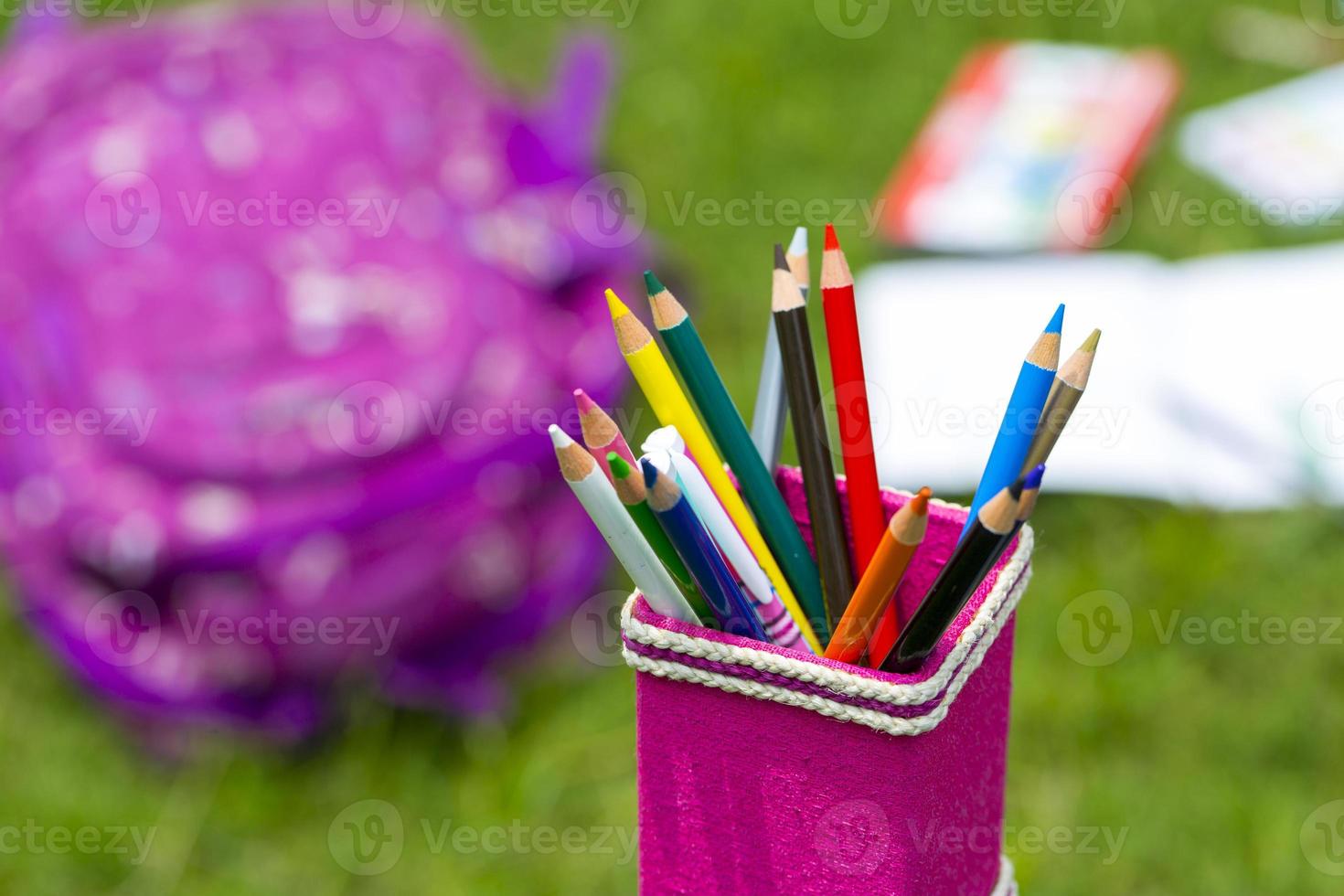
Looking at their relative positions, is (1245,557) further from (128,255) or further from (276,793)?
(128,255)

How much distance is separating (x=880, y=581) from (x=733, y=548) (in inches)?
1.9

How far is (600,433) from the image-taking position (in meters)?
0.41

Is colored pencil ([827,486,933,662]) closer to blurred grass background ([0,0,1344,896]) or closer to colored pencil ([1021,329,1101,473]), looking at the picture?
colored pencil ([1021,329,1101,473])

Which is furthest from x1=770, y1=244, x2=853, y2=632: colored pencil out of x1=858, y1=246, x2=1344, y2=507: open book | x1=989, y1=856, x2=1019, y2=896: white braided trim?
Answer: x1=858, y1=246, x2=1344, y2=507: open book

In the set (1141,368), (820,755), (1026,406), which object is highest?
(1141,368)

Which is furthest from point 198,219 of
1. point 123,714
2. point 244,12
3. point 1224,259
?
point 1224,259

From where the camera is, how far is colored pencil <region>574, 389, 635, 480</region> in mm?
408

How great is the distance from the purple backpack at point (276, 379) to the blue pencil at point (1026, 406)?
30.0 inches

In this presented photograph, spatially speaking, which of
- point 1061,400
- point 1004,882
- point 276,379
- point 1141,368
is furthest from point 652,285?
point 1141,368

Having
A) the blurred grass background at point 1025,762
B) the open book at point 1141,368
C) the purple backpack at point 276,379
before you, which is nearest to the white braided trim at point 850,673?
the blurred grass background at point 1025,762

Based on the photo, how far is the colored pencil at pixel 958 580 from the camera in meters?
0.39

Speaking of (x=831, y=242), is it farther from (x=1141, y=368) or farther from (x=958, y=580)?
(x=1141, y=368)

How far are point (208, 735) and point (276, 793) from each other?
3.1 inches

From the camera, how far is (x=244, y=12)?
1.41m
